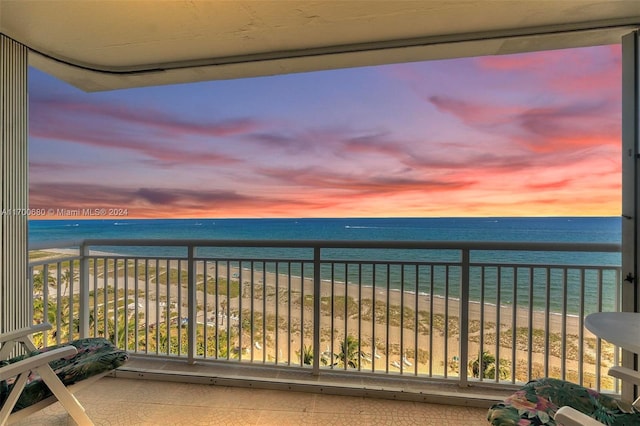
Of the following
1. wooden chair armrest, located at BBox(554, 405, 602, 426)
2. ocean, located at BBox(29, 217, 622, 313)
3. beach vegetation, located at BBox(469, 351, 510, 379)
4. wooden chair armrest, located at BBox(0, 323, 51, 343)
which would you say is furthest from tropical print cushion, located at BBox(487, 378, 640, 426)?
ocean, located at BBox(29, 217, 622, 313)

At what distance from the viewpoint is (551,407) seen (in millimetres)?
1045

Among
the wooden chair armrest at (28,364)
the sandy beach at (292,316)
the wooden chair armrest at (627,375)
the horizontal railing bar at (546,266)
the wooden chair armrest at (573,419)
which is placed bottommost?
the sandy beach at (292,316)

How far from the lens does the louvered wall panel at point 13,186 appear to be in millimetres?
1616

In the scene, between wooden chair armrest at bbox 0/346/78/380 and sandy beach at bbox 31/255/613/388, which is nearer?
wooden chair armrest at bbox 0/346/78/380

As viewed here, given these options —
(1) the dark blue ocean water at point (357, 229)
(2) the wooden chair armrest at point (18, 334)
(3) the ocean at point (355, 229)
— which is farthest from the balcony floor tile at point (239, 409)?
(1) the dark blue ocean water at point (357, 229)

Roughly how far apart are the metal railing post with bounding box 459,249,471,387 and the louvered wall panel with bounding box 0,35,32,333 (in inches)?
115

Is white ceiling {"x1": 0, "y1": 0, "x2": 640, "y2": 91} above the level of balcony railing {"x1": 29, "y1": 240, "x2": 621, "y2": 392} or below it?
above

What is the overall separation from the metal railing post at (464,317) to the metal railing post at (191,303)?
6.79 feet

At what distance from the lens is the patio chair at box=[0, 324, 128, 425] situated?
1.09m

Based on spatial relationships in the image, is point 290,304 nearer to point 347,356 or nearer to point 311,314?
point 311,314

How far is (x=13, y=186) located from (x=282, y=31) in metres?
1.94

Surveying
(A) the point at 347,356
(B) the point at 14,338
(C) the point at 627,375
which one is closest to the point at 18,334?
(B) the point at 14,338

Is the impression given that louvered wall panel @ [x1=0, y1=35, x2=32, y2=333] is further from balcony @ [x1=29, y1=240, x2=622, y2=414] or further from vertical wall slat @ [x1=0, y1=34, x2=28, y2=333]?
balcony @ [x1=29, y1=240, x2=622, y2=414]

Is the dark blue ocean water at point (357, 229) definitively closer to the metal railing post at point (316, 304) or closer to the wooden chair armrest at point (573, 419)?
the metal railing post at point (316, 304)
